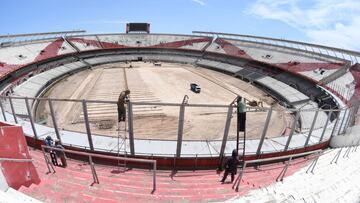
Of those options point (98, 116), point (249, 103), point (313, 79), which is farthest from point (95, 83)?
point (313, 79)

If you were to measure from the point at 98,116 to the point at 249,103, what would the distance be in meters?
16.2

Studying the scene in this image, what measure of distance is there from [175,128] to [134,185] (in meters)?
13.6

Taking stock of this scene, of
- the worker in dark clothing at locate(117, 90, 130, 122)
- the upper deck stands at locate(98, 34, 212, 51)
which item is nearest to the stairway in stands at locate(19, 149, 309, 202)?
the worker in dark clothing at locate(117, 90, 130, 122)

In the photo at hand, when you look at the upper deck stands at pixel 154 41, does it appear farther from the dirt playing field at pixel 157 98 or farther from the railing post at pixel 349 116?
the railing post at pixel 349 116

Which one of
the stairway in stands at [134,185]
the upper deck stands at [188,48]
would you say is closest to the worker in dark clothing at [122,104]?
the stairway in stands at [134,185]

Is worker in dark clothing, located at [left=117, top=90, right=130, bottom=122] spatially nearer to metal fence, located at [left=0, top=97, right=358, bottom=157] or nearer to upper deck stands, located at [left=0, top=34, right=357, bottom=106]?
metal fence, located at [left=0, top=97, right=358, bottom=157]

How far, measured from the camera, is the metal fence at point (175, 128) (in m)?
11.6

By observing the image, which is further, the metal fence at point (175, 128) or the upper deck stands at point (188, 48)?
the upper deck stands at point (188, 48)

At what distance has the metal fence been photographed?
1163cm

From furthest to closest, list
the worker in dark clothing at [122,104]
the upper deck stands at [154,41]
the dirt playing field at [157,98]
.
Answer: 1. the upper deck stands at [154,41]
2. the dirt playing field at [157,98]
3. the worker in dark clothing at [122,104]

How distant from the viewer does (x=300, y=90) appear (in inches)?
1352

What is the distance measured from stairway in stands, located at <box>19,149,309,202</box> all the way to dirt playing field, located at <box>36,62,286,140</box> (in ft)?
8.64

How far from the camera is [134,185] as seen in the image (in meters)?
8.97

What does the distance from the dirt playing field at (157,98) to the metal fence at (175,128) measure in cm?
9
